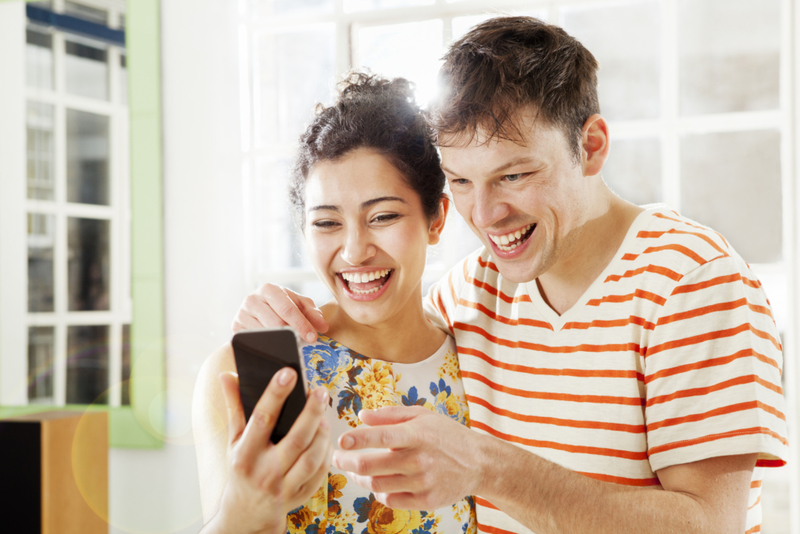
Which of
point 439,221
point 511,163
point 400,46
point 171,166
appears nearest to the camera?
point 511,163

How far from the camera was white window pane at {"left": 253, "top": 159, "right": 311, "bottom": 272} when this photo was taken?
2643mm

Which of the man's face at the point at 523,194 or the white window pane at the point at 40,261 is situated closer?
the man's face at the point at 523,194

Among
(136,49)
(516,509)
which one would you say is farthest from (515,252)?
(136,49)

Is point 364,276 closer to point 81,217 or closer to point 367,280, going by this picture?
point 367,280

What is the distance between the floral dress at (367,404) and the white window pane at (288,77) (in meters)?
1.61

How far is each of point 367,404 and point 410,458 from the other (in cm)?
39

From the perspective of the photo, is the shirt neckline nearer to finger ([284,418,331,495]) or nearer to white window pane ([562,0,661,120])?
finger ([284,418,331,495])

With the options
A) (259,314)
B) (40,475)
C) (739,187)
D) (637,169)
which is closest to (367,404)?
(259,314)

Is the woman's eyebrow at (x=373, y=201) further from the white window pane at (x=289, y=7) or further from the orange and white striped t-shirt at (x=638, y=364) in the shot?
the white window pane at (x=289, y=7)

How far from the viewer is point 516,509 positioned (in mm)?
929

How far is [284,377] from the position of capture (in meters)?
0.76

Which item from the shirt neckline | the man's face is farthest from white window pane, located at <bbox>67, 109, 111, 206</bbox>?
the shirt neckline

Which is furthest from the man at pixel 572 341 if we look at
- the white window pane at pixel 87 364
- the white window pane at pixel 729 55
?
the white window pane at pixel 87 364

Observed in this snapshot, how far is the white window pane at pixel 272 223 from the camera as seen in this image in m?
2.64
